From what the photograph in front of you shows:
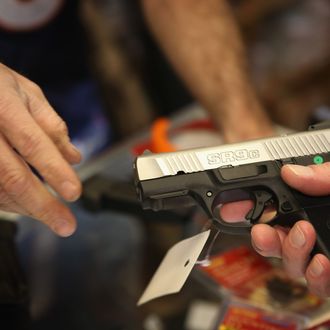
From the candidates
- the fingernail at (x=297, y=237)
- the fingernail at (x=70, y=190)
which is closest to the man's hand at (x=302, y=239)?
the fingernail at (x=297, y=237)

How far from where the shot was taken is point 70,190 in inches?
18.9

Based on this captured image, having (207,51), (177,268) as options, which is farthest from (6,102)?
(207,51)

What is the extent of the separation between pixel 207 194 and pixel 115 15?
90 cm

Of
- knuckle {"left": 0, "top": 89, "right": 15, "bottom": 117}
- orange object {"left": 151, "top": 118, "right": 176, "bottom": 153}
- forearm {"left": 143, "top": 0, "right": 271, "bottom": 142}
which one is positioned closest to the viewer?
knuckle {"left": 0, "top": 89, "right": 15, "bottom": 117}

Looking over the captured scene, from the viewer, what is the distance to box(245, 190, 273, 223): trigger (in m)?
0.50

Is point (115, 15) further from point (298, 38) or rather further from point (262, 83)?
point (298, 38)

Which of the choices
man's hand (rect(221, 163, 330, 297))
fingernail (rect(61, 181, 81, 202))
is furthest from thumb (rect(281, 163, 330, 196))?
fingernail (rect(61, 181, 81, 202))

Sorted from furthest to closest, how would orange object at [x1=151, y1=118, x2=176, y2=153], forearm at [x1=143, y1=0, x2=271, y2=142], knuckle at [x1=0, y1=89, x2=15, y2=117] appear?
forearm at [x1=143, y1=0, x2=271, y2=142]
orange object at [x1=151, y1=118, x2=176, y2=153]
knuckle at [x1=0, y1=89, x2=15, y2=117]

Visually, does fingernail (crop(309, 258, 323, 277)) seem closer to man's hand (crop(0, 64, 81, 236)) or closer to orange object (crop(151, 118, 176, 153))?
man's hand (crop(0, 64, 81, 236))

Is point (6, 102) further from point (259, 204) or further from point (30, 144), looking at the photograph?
point (259, 204)

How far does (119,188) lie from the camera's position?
72 cm

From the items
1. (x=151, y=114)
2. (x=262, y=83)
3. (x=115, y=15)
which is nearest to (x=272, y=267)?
(x=151, y=114)

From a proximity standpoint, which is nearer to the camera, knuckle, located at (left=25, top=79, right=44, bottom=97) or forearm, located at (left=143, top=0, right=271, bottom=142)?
knuckle, located at (left=25, top=79, right=44, bottom=97)

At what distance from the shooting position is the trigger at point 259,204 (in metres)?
0.50
